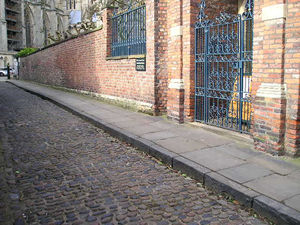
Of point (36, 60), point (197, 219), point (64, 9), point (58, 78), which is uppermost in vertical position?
point (64, 9)

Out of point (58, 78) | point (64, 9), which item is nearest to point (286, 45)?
point (58, 78)

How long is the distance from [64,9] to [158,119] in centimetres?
6719

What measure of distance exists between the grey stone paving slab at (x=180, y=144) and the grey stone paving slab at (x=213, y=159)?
21 centimetres

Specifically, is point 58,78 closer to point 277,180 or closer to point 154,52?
point 154,52

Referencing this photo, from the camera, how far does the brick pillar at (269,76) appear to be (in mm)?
4754

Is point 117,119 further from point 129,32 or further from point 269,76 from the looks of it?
point 269,76

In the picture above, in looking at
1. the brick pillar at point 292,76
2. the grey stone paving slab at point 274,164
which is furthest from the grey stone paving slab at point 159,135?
the brick pillar at point 292,76

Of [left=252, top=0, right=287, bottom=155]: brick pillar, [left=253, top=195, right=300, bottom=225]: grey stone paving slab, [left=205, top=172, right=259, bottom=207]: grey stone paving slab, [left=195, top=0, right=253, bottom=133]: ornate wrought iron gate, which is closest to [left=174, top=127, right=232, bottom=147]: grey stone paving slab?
[left=195, top=0, right=253, bottom=133]: ornate wrought iron gate

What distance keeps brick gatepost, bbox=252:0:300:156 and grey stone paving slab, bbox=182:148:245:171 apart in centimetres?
73

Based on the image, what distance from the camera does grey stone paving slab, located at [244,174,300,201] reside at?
341 centimetres

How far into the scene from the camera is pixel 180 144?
5590 millimetres

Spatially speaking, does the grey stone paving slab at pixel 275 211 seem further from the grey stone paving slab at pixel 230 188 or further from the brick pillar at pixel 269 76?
the brick pillar at pixel 269 76

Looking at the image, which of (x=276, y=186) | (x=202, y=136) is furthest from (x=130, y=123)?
(x=276, y=186)

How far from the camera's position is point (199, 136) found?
20.2 ft
